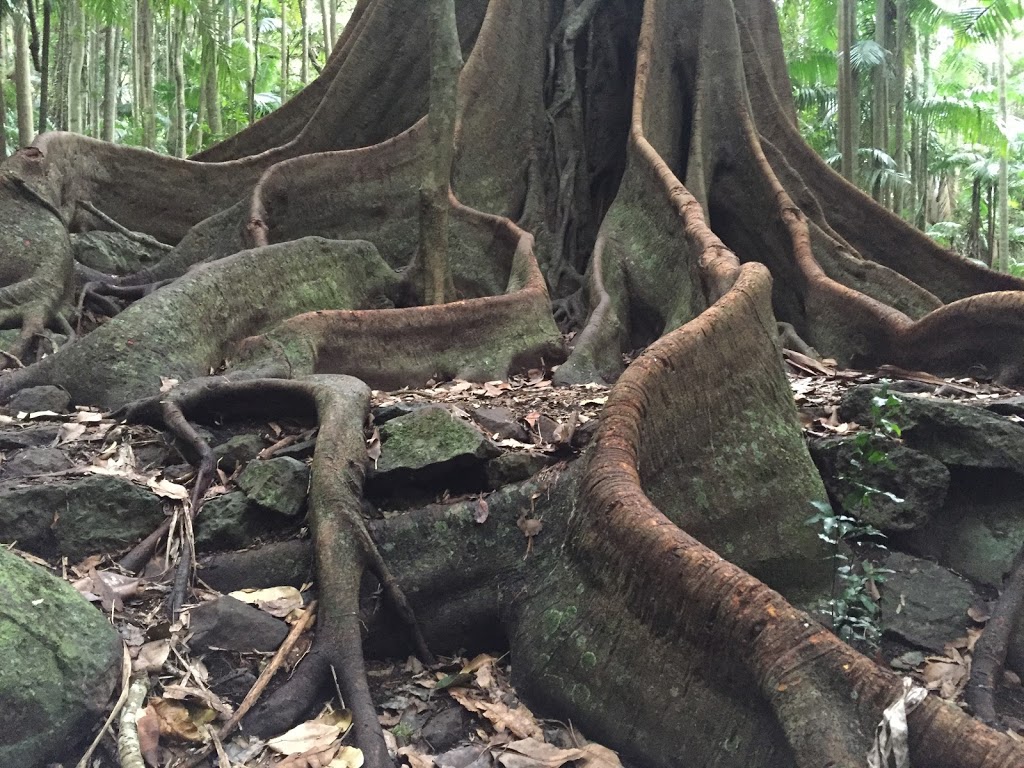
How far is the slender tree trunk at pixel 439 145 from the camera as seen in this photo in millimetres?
5664

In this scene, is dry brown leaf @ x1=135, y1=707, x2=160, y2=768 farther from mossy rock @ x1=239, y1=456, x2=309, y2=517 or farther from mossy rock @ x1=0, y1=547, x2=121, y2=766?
mossy rock @ x1=239, y1=456, x2=309, y2=517

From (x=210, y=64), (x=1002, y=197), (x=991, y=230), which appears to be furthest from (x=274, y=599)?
(x=991, y=230)

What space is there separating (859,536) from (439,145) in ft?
12.4

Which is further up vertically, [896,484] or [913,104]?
[913,104]

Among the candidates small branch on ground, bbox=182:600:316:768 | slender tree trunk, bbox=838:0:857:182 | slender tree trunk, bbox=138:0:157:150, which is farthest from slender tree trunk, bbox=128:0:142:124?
small branch on ground, bbox=182:600:316:768

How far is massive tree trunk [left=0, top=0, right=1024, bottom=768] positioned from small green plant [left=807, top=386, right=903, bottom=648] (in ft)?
A: 0.51

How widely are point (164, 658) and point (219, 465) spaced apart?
1190 mm

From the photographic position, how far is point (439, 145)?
18.8 feet

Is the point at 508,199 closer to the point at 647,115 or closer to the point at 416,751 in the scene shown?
the point at 647,115

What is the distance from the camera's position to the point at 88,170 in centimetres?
750

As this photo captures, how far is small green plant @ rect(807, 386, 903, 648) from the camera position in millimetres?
3166

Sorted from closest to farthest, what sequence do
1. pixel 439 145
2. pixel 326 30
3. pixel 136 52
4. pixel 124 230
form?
pixel 439 145 < pixel 124 230 < pixel 136 52 < pixel 326 30

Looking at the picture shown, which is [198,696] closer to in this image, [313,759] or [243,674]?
[243,674]

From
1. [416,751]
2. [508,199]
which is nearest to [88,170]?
[508,199]
